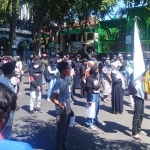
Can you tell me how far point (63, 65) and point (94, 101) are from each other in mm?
2109

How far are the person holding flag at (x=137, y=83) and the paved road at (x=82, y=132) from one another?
0.25 metres

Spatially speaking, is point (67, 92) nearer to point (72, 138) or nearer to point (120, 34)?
point (72, 138)

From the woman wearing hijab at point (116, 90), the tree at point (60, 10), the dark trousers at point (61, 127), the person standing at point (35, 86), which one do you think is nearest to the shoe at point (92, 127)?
the woman wearing hijab at point (116, 90)

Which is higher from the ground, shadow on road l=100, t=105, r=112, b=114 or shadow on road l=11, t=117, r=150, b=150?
shadow on road l=100, t=105, r=112, b=114

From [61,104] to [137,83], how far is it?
193 cm

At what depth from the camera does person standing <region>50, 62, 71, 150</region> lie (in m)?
5.09

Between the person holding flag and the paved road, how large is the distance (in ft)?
0.81

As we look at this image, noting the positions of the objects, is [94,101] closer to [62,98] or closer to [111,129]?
[111,129]

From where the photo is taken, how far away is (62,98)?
5176 millimetres

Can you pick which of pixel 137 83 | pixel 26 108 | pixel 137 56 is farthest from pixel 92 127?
pixel 26 108

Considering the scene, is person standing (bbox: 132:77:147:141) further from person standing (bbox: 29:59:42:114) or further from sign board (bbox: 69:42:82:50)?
sign board (bbox: 69:42:82:50)

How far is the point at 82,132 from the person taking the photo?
677 cm

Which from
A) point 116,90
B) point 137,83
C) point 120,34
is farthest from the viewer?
point 120,34

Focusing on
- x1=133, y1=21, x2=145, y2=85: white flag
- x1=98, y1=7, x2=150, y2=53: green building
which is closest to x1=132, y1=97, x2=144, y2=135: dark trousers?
x1=133, y1=21, x2=145, y2=85: white flag
